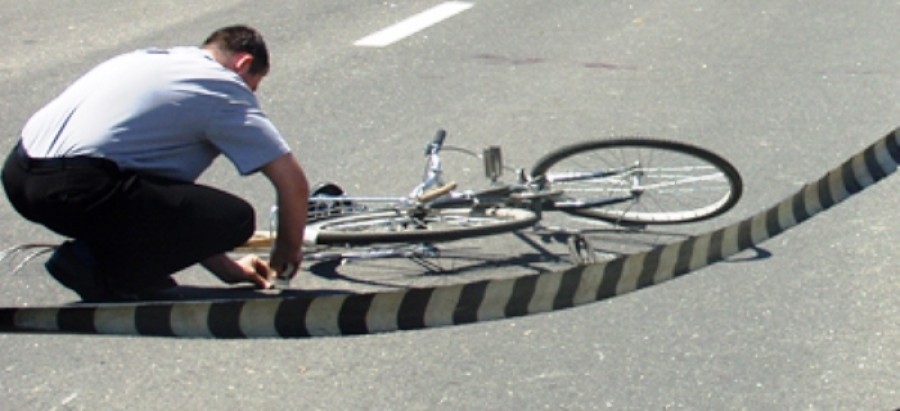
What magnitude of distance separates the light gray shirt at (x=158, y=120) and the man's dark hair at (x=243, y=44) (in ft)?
0.61

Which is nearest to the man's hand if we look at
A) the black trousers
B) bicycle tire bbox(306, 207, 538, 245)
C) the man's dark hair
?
bicycle tire bbox(306, 207, 538, 245)

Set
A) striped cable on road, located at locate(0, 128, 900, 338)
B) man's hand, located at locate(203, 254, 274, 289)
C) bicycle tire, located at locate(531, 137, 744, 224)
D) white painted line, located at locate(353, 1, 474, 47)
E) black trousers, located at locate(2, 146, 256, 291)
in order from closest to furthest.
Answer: striped cable on road, located at locate(0, 128, 900, 338), black trousers, located at locate(2, 146, 256, 291), man's hand, located at locate(203, 254, 274, 289), bicycle tire, located at locate(531, 137, 744, 224), white painted line, located at locate(353, 1, 474, 47)

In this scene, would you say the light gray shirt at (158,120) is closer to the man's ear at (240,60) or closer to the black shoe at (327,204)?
the man's ear at (240,60)

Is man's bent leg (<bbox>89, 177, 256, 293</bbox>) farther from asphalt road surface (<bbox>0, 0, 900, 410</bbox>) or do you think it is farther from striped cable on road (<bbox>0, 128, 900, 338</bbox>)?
striped cable on road (<bbox>0, 128, 900, 338</bbox>)

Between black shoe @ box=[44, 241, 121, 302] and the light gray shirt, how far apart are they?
0.40 m

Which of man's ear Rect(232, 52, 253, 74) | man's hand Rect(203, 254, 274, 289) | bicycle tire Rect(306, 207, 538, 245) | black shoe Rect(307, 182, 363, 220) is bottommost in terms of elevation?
man's hand Rect(203, 254, 274, 289)

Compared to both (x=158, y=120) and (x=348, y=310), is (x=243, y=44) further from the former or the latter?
(x=348, y=310)

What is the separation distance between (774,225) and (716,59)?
18.0 ft

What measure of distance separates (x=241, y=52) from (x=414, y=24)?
593 centimetres

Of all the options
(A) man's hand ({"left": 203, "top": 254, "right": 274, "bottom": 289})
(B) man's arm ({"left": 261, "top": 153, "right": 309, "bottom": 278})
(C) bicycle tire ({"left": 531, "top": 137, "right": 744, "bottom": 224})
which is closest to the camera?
(B) man's arm ({"left": 261, "top": 153, "right": 309, "bottom": 278})

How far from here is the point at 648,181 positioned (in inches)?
273

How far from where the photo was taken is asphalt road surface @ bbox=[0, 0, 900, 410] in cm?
516

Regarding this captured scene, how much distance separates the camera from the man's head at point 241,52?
5293 mm

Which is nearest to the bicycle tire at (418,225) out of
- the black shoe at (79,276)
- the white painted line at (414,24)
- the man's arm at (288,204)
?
the man's arm at (288,204)
